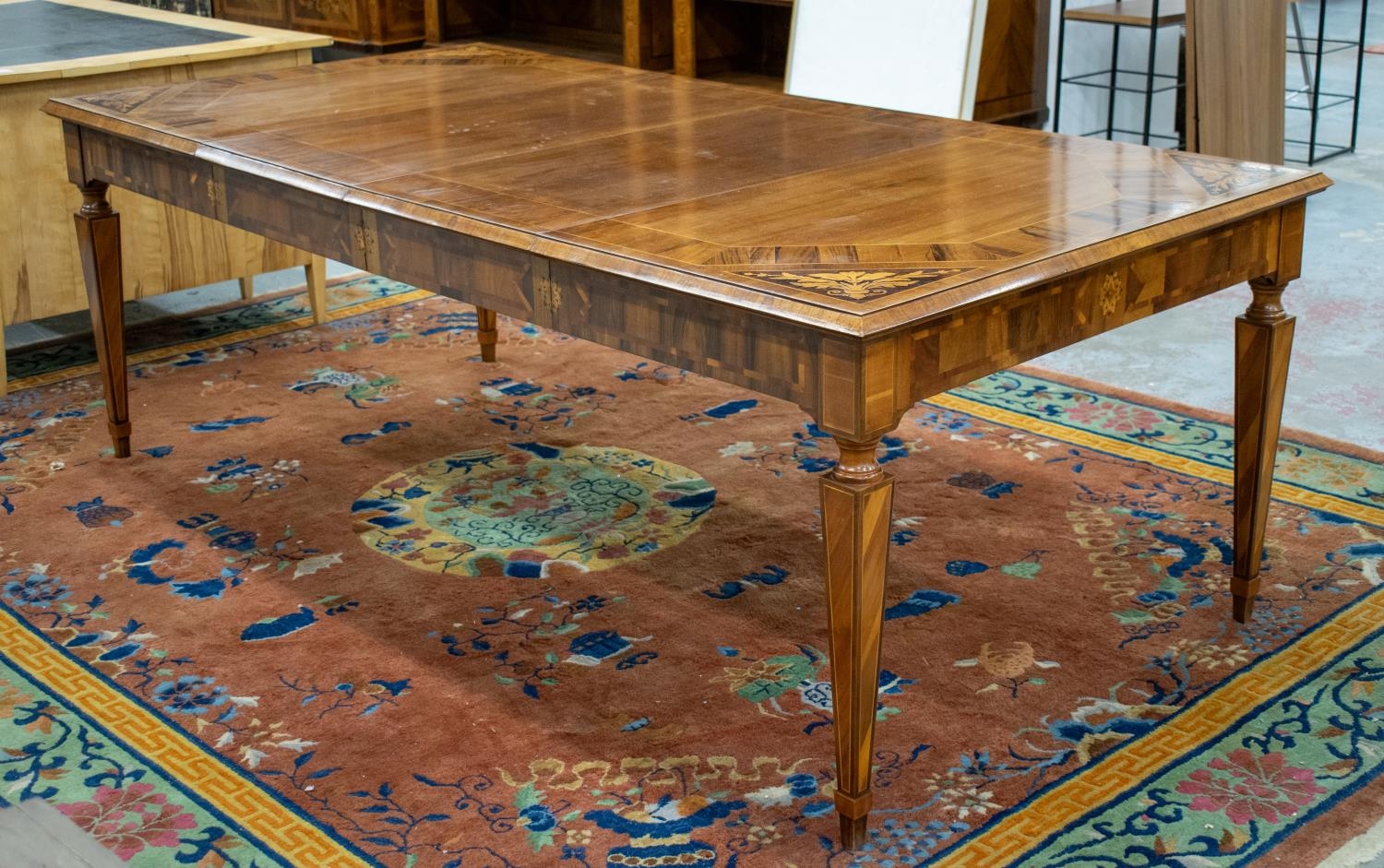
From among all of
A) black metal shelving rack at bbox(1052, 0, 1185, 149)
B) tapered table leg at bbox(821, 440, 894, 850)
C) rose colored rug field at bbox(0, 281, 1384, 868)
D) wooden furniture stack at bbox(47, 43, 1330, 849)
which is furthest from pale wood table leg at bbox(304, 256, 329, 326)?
black metal shelving rack at bbox(1052, 0, 1185, 149)

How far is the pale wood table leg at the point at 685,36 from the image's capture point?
17.7 feet

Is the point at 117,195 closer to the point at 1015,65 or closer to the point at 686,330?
the point at 686,330

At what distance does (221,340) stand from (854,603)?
8.54 feet

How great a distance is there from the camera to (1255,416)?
226 centimetres

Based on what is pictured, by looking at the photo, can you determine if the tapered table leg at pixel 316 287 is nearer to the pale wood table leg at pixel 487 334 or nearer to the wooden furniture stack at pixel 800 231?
the pale wood table leg at pixel 487 334

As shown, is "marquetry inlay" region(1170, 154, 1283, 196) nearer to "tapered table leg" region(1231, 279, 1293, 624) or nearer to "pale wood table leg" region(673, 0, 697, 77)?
"tapered table leg" region(1231, 279, 1293, 624)

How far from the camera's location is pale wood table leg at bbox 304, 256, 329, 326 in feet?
12.9

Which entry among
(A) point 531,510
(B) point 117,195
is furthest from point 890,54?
(B) point 117,195

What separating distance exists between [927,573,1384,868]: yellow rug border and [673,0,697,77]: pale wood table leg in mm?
3578

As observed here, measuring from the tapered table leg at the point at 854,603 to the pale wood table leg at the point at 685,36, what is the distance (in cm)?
387

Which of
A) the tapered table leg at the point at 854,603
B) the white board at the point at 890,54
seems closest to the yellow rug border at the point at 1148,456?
the white board at the point at 890,54

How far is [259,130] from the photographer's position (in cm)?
258

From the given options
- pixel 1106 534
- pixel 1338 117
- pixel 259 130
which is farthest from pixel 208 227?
pixel 1338 117

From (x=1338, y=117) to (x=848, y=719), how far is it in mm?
5380
